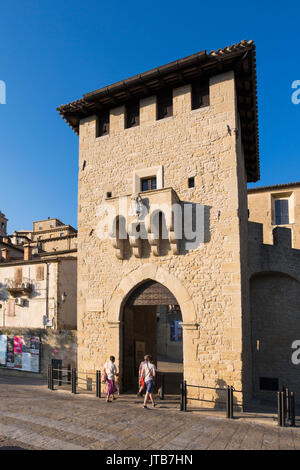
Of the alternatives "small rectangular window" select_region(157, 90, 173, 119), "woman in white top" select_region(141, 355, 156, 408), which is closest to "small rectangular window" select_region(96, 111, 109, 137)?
"small rectangular window" select_region(157, 90, 173, 119)

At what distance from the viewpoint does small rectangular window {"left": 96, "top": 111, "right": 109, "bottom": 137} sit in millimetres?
13711

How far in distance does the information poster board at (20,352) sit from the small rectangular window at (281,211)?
1435 centimetres

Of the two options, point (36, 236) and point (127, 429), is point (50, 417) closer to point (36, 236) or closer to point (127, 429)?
point (127, 429)

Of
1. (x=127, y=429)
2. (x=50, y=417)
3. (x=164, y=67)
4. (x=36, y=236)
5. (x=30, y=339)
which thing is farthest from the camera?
(x=36, y=236)

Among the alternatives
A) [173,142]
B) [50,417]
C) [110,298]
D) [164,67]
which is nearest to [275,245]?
[173,142]

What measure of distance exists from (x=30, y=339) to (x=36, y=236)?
2998 centimetres

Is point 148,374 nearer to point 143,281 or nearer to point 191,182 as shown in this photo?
point 143,281

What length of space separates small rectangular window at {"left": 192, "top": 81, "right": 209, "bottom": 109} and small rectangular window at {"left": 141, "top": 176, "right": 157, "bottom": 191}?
9.67 feet

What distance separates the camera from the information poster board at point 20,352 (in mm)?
15641

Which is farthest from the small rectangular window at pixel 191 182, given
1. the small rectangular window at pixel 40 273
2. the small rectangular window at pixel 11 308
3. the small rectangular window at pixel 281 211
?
the small rectangular window at pixel 11 308

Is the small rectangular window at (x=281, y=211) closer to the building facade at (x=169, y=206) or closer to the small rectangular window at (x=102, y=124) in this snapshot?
the building facade at (x=169, y=206)

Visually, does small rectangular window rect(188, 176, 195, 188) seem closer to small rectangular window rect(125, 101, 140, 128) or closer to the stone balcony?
the stone balcony
